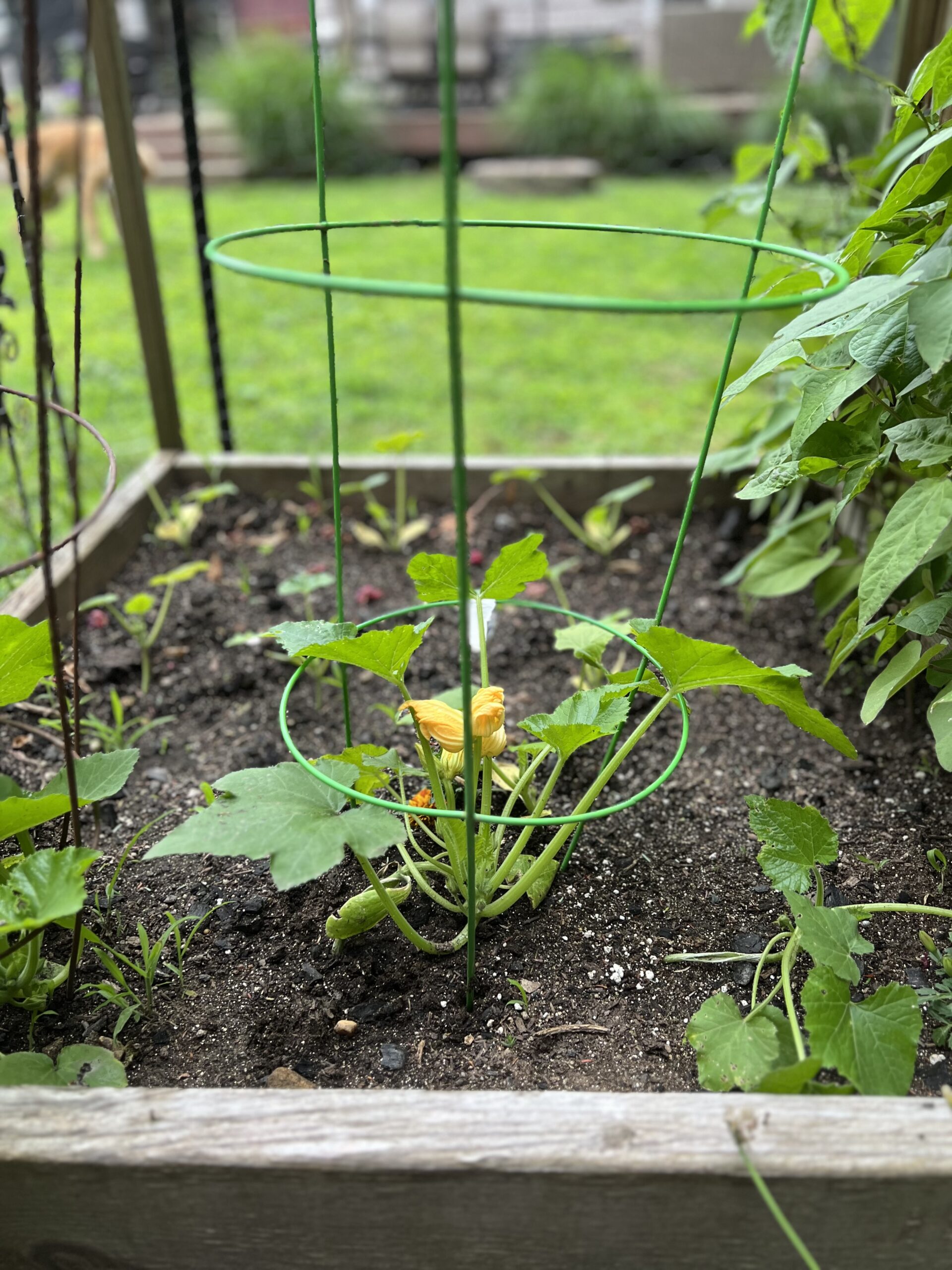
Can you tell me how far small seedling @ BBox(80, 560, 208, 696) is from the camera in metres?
1.72

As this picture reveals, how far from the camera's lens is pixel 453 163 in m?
0.65

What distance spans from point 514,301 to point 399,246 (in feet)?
15.7

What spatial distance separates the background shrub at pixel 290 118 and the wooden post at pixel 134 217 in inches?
208

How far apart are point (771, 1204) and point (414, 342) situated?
3.52 meters

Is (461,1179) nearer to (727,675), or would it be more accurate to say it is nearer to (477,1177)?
(477,1177)

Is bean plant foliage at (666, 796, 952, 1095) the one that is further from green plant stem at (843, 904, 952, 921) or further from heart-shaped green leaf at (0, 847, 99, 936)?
heart-shaped green leaf at (0, 847, 99, 936)

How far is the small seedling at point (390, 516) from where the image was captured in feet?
7.22

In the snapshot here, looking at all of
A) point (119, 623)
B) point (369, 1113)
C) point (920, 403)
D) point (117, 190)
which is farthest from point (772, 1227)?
point (117, 190)

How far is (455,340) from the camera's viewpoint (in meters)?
0.73

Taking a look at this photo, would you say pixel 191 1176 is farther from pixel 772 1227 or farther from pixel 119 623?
pixel 119 623

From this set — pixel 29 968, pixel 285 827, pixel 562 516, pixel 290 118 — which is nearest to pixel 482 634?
pixel 285 827

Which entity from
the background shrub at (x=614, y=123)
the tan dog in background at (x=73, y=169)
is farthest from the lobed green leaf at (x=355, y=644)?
the background shrub at (x=614, y=123)

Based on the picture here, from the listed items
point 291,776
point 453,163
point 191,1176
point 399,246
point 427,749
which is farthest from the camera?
point 399,246

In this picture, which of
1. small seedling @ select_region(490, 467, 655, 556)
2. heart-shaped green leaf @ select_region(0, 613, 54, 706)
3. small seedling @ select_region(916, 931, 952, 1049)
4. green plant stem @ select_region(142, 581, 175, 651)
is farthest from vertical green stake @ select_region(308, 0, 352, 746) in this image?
small seedling @ select_region(490, 467, 655, 556)
